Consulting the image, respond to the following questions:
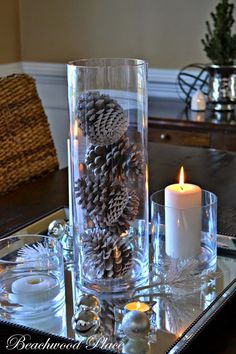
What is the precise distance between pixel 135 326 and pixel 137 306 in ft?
0.24

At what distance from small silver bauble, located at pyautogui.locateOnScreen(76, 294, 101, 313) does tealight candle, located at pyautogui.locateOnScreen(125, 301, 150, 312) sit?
0.04 m

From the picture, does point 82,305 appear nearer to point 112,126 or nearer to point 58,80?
point 112,126

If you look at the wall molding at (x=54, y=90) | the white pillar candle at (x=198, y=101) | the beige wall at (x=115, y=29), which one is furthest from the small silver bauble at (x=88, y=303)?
the wall molding at (x=54, y=90)

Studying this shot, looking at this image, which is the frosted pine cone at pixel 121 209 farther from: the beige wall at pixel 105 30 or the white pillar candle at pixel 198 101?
the beige wall at pixel 105 30

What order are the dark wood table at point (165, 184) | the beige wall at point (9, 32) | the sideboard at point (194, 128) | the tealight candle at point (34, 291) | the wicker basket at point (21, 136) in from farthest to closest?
the beige wall at point (9, 32)
the sideboard at point (194, 128)
the wicker basket at point (21, 136)
the dark wood table at point (165, 184)
the tealight candle at point (34, 291)

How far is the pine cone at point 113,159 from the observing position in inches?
37.2

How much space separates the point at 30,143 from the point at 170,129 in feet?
2.68

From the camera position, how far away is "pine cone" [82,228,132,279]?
0.96 metres

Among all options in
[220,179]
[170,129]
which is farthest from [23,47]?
[220,179]

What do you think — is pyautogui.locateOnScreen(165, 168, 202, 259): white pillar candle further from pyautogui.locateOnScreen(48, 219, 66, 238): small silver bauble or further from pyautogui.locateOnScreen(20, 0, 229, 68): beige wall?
pyautogui.locateOnScreen(20, 0, 229, 68): beige wall

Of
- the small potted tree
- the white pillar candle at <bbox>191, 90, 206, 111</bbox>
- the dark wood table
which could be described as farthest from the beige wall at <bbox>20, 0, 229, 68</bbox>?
the dark wood table

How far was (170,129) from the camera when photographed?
2.40 m

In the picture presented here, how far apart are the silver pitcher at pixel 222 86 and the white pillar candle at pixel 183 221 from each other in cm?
153

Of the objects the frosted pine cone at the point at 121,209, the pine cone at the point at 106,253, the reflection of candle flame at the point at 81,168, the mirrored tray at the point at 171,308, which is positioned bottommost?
the mirrored tray at the point at 171,308
